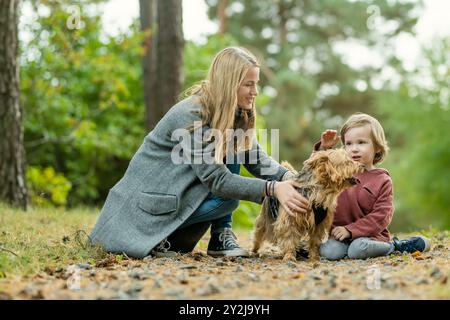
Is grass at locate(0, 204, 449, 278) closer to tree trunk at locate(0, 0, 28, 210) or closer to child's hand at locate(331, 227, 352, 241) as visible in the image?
tree trunk at locate(0, 0, 28, 210)

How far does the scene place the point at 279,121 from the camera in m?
26.8

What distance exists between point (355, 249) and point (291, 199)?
778 mm

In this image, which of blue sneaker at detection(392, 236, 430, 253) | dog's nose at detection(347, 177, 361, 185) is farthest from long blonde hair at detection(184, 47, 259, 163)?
blue sneaker at detection(392, 236, 430, 253)

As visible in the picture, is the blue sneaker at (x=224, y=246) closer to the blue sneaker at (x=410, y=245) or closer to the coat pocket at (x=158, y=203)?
the coat pocket at (x=158, y=203)

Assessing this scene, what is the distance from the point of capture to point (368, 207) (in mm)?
5578

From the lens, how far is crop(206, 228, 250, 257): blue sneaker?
559cm

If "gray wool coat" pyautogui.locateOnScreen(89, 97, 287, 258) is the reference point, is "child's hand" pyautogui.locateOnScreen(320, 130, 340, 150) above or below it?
above

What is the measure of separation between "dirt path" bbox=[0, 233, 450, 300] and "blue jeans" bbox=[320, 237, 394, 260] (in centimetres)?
26

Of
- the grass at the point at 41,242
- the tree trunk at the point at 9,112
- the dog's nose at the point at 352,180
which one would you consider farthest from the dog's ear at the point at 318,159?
the tree trunk at the point at 9,112

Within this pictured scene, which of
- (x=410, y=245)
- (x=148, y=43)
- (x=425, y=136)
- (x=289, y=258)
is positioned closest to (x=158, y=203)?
(x=289, y=258)

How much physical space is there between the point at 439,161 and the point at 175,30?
21233mm

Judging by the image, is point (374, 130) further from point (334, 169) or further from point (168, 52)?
point (168, 52)
